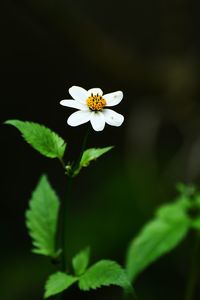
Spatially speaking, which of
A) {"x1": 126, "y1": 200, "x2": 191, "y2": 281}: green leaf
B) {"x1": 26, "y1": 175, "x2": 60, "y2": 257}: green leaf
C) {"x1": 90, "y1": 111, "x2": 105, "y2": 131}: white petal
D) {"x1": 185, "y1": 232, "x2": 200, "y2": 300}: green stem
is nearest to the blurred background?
{"x1": 126, "y1": 200, "x2": 191, "y2": 281}: green leaf

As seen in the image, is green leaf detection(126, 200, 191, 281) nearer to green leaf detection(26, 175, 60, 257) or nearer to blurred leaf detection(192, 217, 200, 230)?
blurred leaf detection(192, 217, 200, 230)

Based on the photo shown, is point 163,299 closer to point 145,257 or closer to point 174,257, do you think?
point 174,257

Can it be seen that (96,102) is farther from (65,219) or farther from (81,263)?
(81,263)

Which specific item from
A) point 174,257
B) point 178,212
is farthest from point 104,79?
point 178,212

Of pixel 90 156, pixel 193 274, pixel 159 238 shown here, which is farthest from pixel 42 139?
pixel 193 274

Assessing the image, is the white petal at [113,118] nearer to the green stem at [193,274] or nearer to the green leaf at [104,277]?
the green leaf at [104,277]

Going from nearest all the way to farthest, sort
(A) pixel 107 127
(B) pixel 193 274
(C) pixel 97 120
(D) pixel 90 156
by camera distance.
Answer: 1. (C) pixel 97 120
2. (D) pixel 90 156
3. (B) pixel 193 274
4. (A) pixel 107 127
